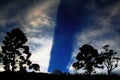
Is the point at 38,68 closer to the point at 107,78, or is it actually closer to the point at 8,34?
the point at 8,34

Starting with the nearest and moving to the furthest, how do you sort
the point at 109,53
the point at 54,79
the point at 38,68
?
the point at 54,79
the point at 38,68
the point at 109,53

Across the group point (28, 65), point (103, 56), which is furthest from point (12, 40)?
point (103, 56)

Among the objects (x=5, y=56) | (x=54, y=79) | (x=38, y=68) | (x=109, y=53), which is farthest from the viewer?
(x=109, y=53)

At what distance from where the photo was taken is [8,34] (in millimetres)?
48125

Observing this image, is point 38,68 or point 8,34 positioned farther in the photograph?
point 38,68

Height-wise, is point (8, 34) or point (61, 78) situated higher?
point (8, 34)

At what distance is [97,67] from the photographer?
6084 cm

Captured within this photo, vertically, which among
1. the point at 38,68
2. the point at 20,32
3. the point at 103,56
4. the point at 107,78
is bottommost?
the point at 107,78

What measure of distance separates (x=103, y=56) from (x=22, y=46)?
26.3 meters

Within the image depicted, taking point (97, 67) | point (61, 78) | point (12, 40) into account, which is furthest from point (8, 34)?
point (61, 78)

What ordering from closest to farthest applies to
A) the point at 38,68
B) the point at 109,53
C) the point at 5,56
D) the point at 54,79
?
the point at 54,79 < the point at 5,56 < the point at 38,68 < the point at 109,53

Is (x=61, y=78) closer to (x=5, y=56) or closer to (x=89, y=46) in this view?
(x=5, y=56)

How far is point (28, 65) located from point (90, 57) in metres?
19.4

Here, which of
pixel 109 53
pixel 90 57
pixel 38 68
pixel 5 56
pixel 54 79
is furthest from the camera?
pixel 109 53
